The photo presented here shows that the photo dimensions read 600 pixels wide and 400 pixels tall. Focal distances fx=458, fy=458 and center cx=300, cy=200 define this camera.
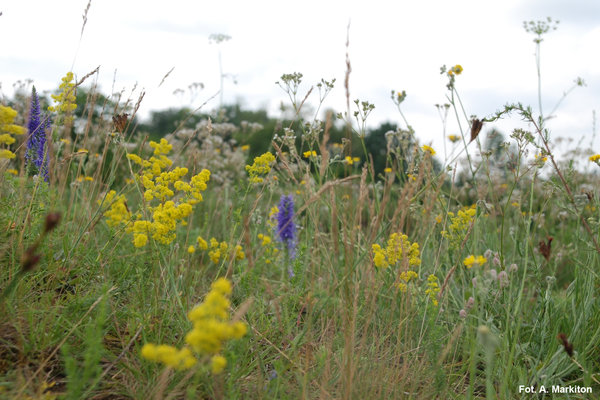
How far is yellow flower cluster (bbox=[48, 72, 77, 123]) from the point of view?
7.74ft

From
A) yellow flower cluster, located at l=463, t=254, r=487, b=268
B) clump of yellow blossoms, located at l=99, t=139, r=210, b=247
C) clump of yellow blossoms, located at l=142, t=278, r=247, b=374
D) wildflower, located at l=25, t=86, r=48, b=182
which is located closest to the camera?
clump of yellow blossoms, located at l=142, t=278, r=247, b=374

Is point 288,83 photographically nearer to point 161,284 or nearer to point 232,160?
point 161,284

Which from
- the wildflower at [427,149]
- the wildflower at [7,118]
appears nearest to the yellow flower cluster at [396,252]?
the wildflower at [427,149]

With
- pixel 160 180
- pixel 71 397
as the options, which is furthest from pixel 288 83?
pixel 71 397

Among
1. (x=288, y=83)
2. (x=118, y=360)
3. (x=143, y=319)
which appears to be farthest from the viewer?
(x=288, y=83)

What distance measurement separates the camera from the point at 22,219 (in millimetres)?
2311

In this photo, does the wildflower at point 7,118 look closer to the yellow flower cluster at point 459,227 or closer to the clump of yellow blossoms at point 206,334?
the clump of yellow blossoms at point 206,334

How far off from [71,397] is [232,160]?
4.61 m

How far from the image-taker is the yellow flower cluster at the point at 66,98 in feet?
7.74

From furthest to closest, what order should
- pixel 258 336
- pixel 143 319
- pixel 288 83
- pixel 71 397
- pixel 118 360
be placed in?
pixel 288 83, pixel 258 336, pixel 143 319, pixel 118 360, pixel 71 397

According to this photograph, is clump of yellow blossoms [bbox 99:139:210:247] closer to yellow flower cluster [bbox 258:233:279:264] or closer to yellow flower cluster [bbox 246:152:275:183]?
yellow flower cluster [bbox 246:152:275:183]

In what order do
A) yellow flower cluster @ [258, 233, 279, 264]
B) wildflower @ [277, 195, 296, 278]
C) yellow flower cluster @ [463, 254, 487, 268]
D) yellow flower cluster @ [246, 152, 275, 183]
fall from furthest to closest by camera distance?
wildflower @ [277, 195, 296, 278] → yellow flower cluster @ [258, 233, 279, 264] → yellow flower cluster @ [246, 152, 275, 183] → yellow flower cluster @ [463, 254, 487, 268]

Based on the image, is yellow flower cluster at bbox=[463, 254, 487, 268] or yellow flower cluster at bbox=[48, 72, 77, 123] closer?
yellow flower cluster at bbox=[463, 254, 487, 268]

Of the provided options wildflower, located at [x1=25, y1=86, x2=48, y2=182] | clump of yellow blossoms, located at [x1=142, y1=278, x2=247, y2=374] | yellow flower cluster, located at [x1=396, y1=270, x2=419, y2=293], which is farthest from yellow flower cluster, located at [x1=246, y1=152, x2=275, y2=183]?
clump of yellow blossoms, located at [x1=142, y1=278, x2=247, y2=374]
